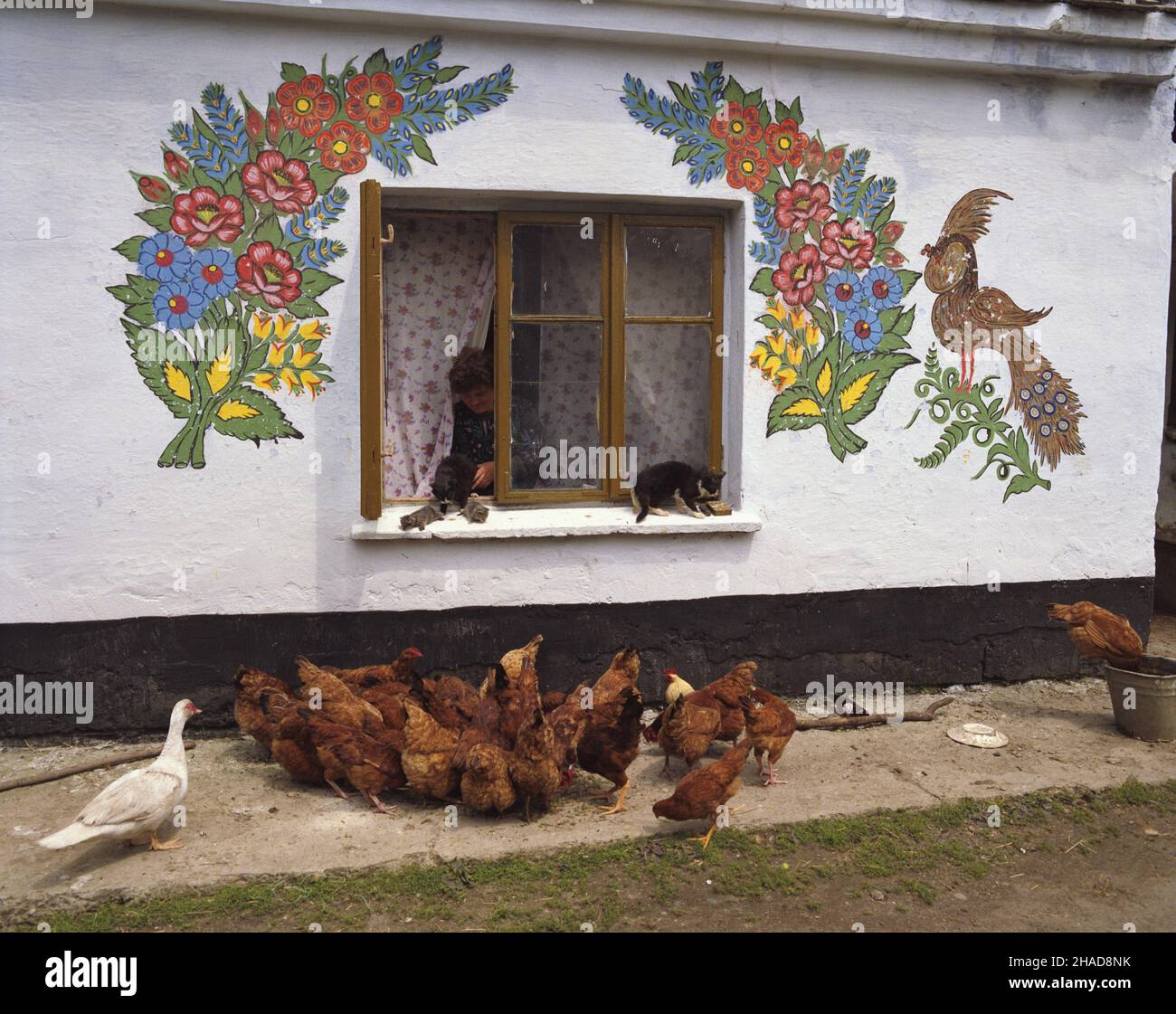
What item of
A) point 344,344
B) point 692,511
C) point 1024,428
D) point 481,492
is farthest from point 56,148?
point 1024,428

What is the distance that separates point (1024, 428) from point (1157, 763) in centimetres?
215

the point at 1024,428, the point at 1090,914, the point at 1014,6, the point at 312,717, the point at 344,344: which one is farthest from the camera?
the point at 1024,428

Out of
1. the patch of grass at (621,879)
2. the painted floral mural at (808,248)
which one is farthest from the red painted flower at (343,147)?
the patch of grass at (621,879)

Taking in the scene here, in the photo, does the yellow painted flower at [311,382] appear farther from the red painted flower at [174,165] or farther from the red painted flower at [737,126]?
the red painted flower at [737,126]

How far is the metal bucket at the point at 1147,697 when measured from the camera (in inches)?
229

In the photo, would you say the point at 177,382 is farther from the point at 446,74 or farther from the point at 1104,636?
the point at 1104,636

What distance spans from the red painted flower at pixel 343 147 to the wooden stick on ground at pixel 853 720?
4.03 meters

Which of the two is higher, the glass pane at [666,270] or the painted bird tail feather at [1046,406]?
the glass pane at [666,270]

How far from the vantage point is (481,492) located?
248 inches

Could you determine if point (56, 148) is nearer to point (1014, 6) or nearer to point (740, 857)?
point (740, 857)

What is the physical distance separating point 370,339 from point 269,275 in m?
0.78

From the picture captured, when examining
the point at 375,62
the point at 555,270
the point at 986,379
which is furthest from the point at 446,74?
the point at 986,379

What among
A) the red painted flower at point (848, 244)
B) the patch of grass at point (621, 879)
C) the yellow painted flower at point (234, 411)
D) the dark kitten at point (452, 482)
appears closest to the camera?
the patch of grass at point (621, 879)

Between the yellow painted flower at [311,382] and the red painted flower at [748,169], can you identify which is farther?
the red painted flower at [748,169]
